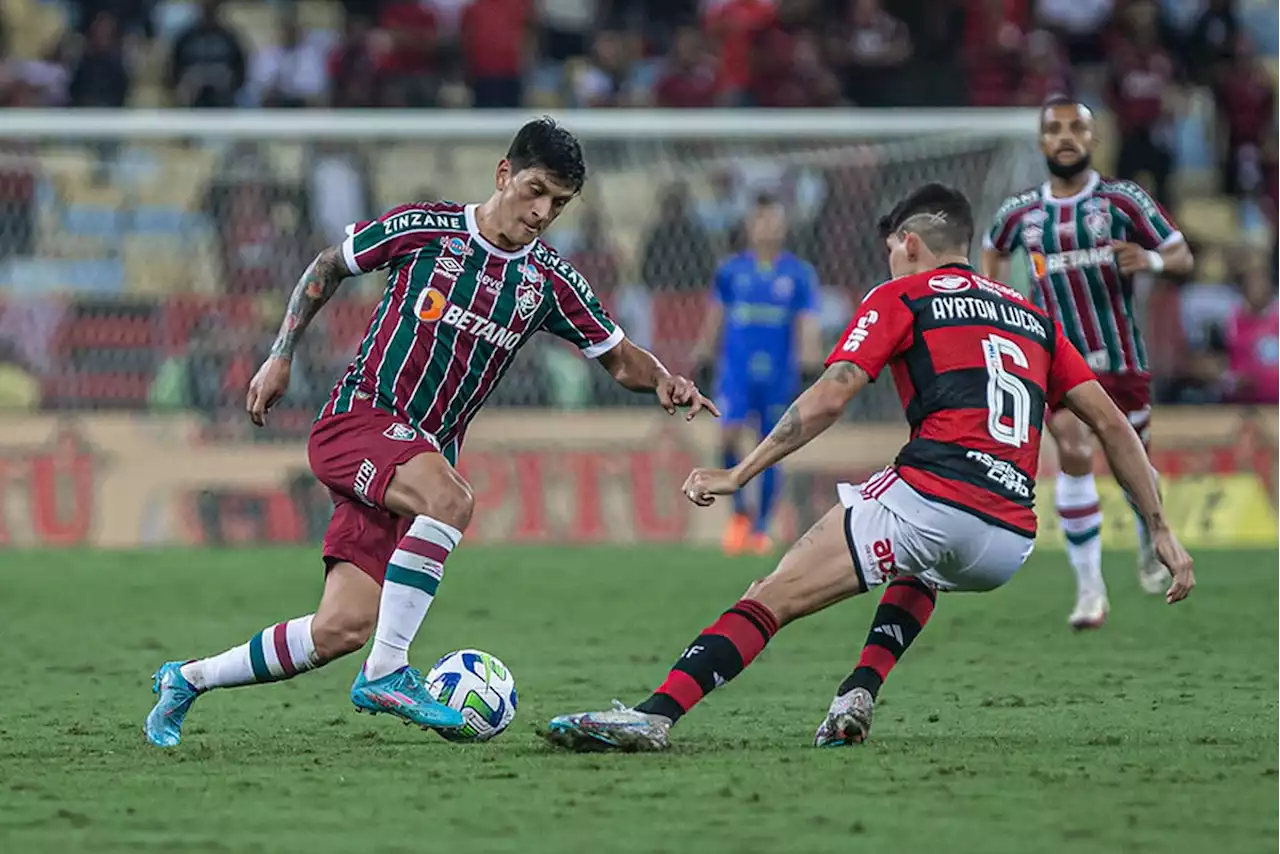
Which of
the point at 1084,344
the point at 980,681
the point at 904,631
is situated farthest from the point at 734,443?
the point at 904,631

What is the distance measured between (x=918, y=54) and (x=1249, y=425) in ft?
20.7

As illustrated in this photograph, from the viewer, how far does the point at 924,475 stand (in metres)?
6.37

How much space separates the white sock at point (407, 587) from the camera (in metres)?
6.54

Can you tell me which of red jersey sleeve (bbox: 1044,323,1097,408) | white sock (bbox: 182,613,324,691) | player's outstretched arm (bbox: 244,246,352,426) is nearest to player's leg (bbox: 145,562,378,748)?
white sock (bbox: 182,613,324,691)

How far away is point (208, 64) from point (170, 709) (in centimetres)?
1279

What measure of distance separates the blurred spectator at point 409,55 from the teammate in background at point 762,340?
187 inches

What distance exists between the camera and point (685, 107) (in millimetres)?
19438

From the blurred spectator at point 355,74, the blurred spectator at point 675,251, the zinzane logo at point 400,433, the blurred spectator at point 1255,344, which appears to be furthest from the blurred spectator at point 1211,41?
the zinzane logo at point 400,433

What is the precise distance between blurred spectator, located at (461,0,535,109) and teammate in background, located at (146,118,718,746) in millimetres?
12301

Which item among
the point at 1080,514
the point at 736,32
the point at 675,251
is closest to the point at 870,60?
the point at 736,32

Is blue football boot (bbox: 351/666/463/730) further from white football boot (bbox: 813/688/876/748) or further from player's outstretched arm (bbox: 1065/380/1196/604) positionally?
player's outstretched arm (bbox: 1065/380/1196/604)

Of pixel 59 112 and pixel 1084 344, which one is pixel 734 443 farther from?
pixel 59 112

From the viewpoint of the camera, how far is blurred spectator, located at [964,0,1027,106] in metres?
20.0

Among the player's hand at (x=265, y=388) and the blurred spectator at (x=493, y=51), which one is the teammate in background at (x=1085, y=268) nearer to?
the player's hand at (x=265, y=388)
